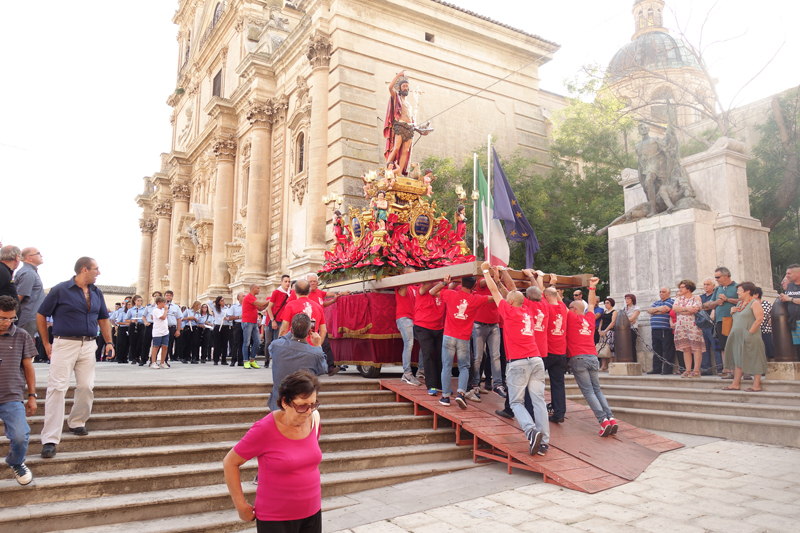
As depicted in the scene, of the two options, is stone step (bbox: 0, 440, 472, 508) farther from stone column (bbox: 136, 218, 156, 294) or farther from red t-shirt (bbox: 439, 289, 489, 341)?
stone column (bbox: 136, 218, 156, 294)

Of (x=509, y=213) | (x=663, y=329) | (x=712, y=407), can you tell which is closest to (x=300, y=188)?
(x=509, y=213)

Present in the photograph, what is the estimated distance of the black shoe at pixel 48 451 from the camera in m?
5.73

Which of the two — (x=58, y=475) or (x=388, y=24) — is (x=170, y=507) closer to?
(x=58, y=475)

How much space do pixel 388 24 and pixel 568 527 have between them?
21911mm

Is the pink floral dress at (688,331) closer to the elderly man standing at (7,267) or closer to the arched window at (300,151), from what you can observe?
the elderly man standing at (7,267)

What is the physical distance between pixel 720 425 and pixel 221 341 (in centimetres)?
1227

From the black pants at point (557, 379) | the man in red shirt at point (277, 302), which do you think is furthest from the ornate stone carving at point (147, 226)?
the black pants at point (557, 379)

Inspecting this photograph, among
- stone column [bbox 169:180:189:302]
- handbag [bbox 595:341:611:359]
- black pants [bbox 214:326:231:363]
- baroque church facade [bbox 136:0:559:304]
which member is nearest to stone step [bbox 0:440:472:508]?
handbag [bbox 595:341:611:359]

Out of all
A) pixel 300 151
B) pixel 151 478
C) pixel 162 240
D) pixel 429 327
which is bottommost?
pixel 151 478

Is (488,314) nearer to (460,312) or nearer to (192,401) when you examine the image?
(460,312)

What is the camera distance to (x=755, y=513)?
16.7 feet

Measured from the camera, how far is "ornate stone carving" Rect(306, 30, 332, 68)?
21641 millimetres

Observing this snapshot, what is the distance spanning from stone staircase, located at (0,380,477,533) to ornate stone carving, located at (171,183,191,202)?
107ft

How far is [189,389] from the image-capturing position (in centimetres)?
806
